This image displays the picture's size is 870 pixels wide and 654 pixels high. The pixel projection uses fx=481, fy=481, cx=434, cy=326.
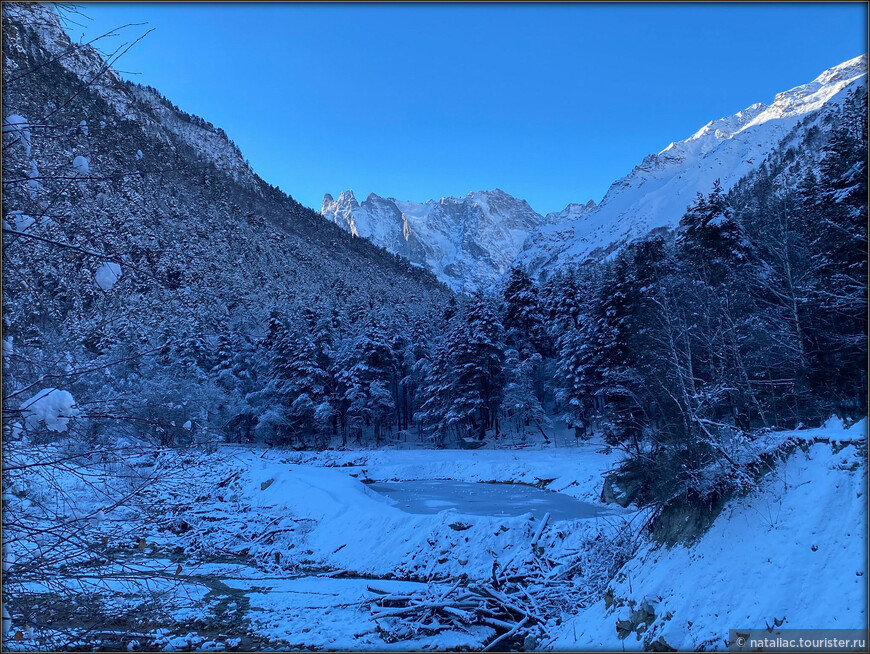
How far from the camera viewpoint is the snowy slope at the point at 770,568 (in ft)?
19.8

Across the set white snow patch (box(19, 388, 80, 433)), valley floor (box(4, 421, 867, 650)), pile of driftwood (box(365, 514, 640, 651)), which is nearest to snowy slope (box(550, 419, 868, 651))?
valley floor (box(4, 421, 867, 650))

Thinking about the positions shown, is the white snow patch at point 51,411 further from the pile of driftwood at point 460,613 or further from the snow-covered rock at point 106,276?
the pile of driftwood at point 460,613

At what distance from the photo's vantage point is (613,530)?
12.2 meters

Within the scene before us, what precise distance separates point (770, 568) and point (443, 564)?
860cm

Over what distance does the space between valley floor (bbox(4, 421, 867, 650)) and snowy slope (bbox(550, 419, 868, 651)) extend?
2 centimetres

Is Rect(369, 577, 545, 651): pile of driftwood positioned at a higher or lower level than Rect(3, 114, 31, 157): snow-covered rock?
lower

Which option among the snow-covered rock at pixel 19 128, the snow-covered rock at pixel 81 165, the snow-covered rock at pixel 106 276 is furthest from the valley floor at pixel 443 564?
the snow-covered rock at pixel 19 128

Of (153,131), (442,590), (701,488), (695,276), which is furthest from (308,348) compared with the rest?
(153,131)

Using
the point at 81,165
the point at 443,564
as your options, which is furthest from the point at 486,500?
the point at 81,165

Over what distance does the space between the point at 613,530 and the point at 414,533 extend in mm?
5943

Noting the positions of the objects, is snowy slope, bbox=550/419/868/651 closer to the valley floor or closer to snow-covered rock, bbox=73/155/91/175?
the valley floor

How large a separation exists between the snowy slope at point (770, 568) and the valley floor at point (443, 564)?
0.07ft

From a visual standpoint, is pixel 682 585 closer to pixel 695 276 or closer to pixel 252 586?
pixel 252 586

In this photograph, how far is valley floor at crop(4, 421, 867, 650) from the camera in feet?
18.4
